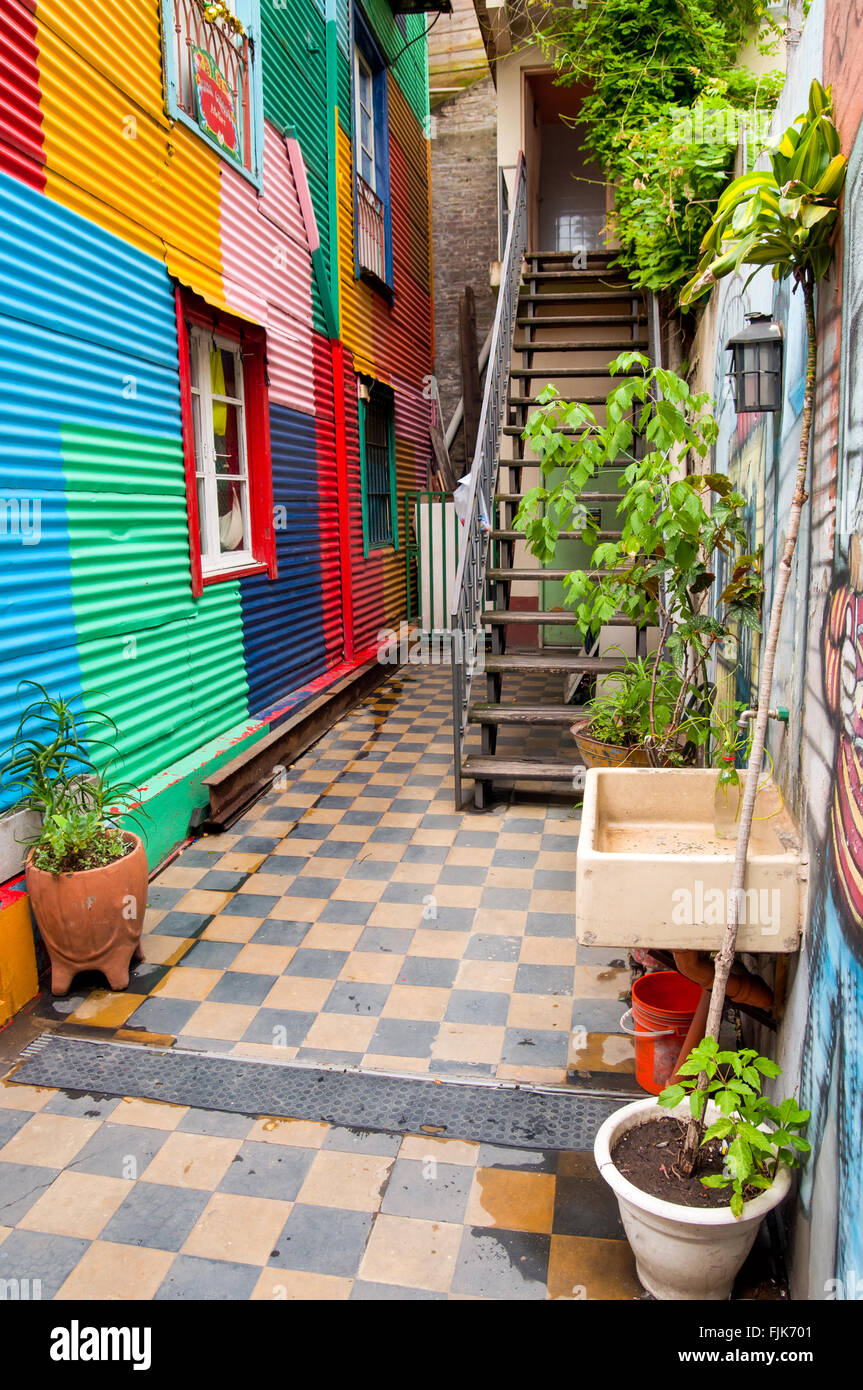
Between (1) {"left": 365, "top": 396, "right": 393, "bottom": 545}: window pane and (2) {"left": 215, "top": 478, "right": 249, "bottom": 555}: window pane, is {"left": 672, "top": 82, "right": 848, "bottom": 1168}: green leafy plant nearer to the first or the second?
(2) {"left": 215, "top": 478, "right": 249, "bottom": 555}: window pane

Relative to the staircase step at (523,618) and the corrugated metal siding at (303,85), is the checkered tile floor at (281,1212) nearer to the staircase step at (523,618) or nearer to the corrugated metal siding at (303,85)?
the staircase step at (523,618)

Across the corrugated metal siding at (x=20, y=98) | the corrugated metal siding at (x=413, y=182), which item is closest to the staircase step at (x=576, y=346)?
the corrugated metal siding at (x=413, y=182)

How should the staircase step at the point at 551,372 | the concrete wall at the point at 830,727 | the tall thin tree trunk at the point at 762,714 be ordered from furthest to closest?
the staircase step at the point at 551,372 < the tall thin tree trunk at the point at 762,714 < the concrete wall at the point at 830,727

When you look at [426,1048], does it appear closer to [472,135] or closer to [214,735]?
[214,735]

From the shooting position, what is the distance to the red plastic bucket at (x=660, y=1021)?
3.17 metres

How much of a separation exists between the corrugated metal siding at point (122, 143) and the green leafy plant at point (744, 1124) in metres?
4.35

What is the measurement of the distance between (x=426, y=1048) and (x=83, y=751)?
196 centimetres

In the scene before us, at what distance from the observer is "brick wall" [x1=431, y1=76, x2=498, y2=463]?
44.3 feet

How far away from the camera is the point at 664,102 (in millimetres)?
8172

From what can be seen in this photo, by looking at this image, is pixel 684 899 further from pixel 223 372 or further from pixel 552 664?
pixel 223 372

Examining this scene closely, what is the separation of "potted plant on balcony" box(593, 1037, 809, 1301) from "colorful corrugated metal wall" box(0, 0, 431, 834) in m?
2.94

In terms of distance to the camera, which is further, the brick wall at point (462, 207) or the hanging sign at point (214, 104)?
the brick wall at point (462, 207)

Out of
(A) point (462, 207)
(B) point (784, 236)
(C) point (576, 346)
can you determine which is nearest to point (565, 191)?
(A) point (462, 207)

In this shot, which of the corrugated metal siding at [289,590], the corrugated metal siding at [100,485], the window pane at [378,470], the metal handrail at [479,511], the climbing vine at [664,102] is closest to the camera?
the corrugated metal siding at [100,485]
